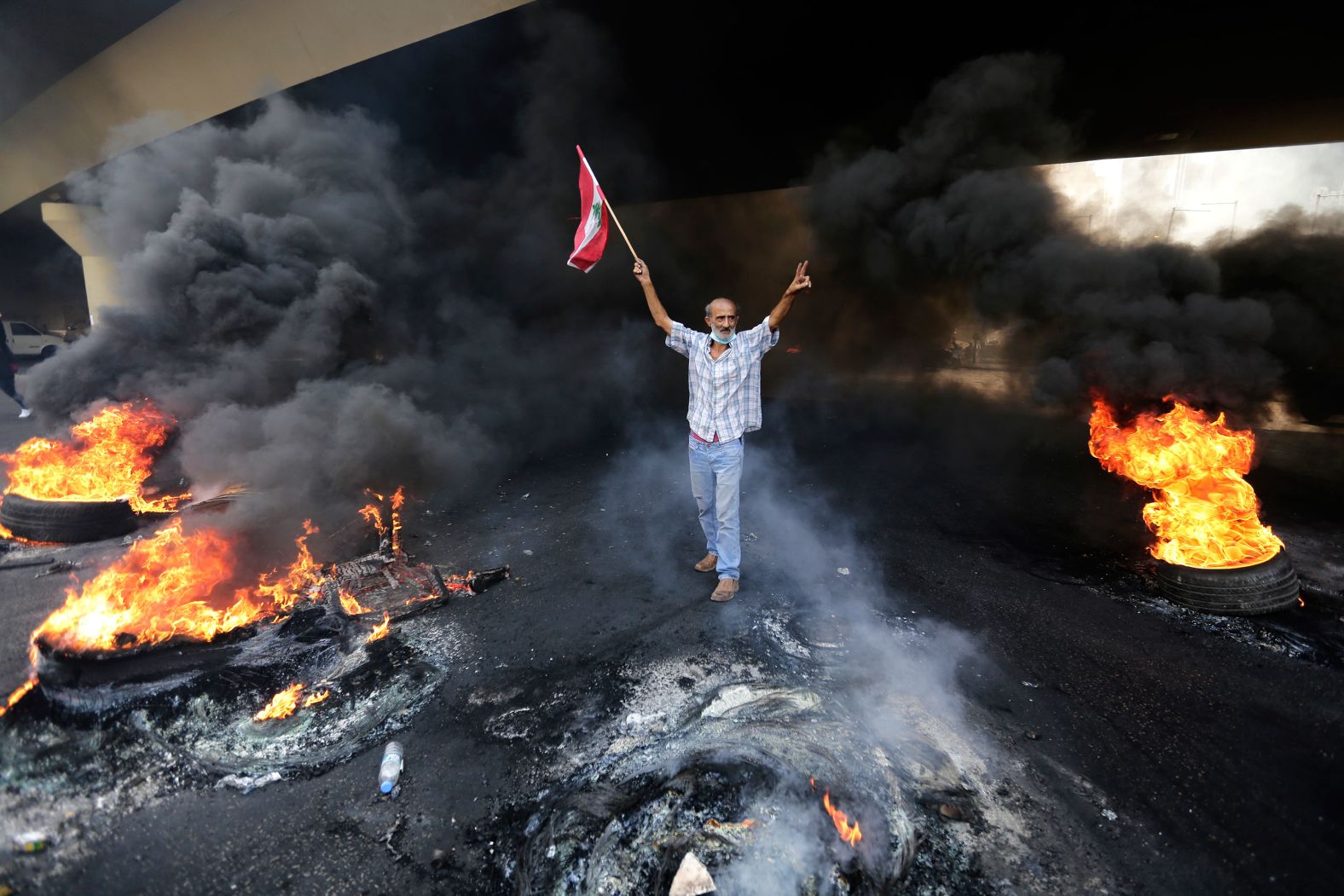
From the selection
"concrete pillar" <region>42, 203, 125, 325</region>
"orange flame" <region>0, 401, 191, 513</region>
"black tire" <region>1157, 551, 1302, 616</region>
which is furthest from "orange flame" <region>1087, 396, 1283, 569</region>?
"concrete pillar" <region>42, 203, 125, 325</region>

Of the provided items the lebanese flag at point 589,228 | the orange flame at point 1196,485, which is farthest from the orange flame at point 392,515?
the orange flame at point 1196,485

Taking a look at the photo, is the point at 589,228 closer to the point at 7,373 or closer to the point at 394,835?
the point at 394,835

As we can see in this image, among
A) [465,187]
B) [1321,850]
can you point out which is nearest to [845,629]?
[1321,850]

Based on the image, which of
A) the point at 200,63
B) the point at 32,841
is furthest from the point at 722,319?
the point at 200,63

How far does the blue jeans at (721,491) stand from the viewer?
3.96 m

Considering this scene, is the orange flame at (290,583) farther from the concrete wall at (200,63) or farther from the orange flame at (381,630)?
the concrete wall at (200,63)

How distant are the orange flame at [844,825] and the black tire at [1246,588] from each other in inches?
127

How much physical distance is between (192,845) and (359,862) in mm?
699

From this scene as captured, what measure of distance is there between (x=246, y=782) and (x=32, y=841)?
0.67 meters

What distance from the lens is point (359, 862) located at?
2172 mm

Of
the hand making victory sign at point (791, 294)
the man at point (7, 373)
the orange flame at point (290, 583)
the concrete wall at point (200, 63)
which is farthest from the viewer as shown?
the man at point (7, 373)

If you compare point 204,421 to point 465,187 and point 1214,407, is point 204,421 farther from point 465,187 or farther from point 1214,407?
point 1214,407

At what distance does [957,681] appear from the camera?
3150mm

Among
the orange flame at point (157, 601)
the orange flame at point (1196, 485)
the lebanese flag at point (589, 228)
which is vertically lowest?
the orange flame at point (157, 601)
